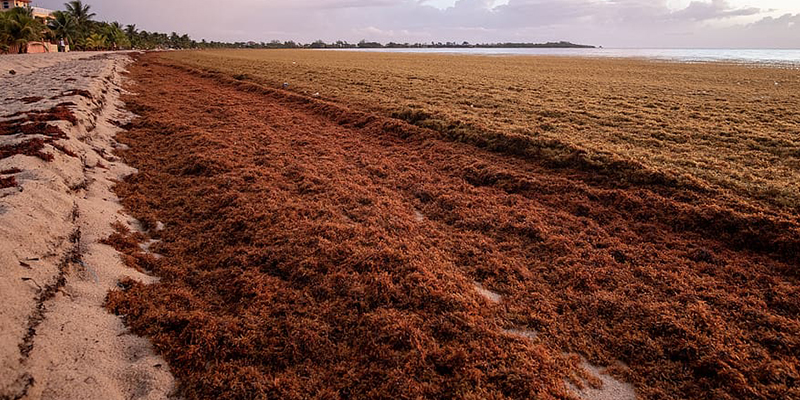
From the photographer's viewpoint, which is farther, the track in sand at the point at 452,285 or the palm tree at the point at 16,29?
the palm tree at the point at 16,29

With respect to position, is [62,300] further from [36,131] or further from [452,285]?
[36,131]

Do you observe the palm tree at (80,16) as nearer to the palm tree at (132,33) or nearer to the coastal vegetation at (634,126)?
the palm tree at (132,33)

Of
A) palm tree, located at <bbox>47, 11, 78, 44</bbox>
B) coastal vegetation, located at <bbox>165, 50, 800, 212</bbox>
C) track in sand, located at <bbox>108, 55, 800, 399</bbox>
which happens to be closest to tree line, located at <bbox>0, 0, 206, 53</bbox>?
palm tree, located at <bbox>47, 11, 78, 44</bbox>

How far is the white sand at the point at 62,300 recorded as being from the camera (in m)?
3.13

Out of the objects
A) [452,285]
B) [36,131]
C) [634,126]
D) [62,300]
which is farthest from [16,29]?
[452,285]

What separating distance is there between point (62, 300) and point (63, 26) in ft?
319

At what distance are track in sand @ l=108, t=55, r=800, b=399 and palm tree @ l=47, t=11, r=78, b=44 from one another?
90442 millimetres

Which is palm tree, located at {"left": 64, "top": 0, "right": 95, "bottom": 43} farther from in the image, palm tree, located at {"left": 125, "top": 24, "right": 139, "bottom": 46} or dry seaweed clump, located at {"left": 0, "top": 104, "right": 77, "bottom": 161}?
dry seaweed clump, located at {"left": 0, "top": 104, "right": 77, "bottom": 161}

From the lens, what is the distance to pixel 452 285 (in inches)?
197

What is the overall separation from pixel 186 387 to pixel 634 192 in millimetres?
8082

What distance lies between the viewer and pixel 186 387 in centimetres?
344

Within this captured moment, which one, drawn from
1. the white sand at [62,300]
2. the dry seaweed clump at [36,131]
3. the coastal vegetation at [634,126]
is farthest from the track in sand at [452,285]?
the dry seaweed clump at [36,131]

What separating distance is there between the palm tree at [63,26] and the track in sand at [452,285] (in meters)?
90.4

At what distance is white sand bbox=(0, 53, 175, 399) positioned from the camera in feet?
10.3
